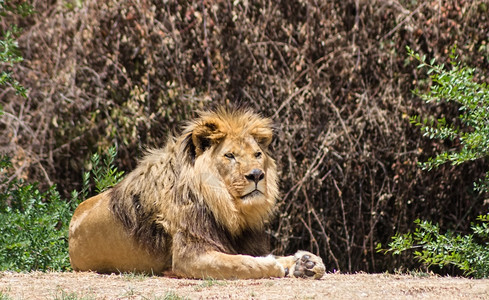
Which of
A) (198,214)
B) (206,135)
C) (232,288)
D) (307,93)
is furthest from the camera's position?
(307,93)

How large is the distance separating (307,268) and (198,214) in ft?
2.87

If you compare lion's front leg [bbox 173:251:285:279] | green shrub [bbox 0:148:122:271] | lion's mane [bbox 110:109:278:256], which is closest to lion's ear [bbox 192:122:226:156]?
lion's mane [bbox 110:109:278:256]

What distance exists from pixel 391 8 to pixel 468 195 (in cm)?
231

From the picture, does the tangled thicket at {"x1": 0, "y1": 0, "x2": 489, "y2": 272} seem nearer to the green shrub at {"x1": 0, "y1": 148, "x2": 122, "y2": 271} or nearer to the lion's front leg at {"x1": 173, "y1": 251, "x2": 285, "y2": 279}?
the green shrub at {"x1": 0, "y1": 148, "x2": 122, "y2": 271}

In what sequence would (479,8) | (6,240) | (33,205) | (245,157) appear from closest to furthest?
(245,157) < (6,240) < (33,205) < (479,8)

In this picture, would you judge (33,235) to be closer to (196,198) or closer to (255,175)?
(196,198)

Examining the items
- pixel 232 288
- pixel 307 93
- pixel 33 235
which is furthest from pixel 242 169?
pixel 307 93

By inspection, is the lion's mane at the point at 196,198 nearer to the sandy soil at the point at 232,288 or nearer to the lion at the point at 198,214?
the lion at the point at 198,214

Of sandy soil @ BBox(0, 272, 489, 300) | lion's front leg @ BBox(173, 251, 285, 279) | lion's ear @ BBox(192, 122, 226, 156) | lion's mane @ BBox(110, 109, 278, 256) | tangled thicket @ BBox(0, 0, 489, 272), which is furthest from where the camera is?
tangled thicket @ BBox(0, 0, 489, 272)

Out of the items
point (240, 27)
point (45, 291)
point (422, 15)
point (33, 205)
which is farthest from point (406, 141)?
point (45, 291)

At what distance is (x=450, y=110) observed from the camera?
7969mm

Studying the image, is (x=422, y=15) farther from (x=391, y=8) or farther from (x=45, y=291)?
(x=45, y=291)

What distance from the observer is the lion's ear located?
5.28 m

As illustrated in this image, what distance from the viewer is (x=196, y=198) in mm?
5129
